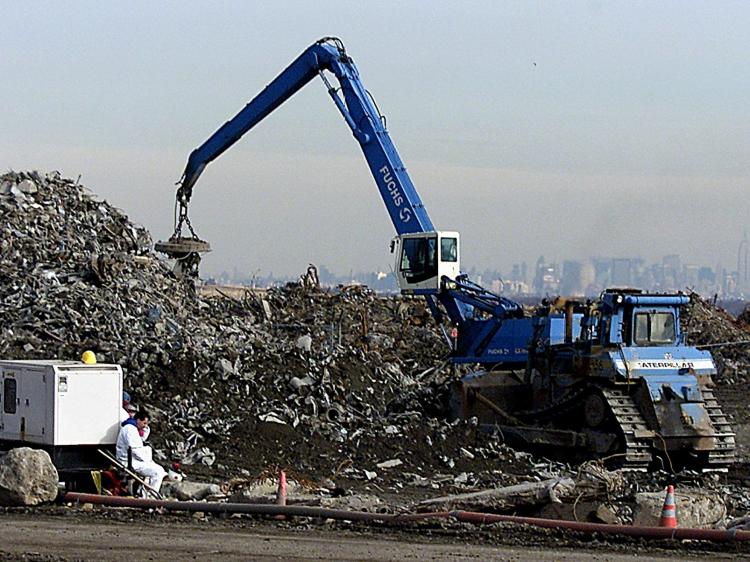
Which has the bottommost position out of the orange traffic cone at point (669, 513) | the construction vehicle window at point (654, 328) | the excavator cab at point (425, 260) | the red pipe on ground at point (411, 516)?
the red pipe on ground at point (411, 516)

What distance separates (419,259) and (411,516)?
1273 centimetres

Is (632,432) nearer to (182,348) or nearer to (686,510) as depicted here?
(686,510)

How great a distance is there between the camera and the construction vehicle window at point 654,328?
2198cm

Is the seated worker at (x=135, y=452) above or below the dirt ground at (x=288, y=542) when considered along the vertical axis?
above

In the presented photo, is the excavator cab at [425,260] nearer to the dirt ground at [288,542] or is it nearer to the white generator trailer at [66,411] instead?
the white generator trailer at [66,411]

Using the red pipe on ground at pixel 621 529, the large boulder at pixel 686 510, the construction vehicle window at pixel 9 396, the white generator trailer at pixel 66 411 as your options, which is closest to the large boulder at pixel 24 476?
the white generator trailer at pixel 66 411

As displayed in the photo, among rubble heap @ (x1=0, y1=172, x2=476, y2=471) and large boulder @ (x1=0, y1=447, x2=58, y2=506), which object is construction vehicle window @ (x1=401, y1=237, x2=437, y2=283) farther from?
large boulder @ (x1=0, y1=447, x2=58, y2=506)

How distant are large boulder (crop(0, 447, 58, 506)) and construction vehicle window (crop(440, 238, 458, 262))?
40.0 feet

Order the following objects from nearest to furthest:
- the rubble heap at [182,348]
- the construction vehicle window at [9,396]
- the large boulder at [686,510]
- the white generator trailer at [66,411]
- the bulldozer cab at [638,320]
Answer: the large boulder at [686,510] → the white generator trailer at [66,411] → the construction vehicle window at [9,396] → the rubble heap at [182,348] → the bulldozer cab at [638,320]

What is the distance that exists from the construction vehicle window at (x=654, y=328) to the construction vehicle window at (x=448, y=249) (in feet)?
17.1

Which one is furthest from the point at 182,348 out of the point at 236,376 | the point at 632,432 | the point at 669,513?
the point at 669,513

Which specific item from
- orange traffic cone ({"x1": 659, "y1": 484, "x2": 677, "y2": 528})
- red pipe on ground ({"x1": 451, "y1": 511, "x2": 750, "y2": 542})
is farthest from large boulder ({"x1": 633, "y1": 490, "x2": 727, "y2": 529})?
red pipe on ground ({"x1": 451, "y1": 511, "x2": 750, "y2": 542})

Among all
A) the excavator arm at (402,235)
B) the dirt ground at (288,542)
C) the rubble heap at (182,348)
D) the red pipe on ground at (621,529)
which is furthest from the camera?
the excavator arm at (402,235)

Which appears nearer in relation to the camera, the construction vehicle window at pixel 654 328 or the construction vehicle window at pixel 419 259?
the construction vehicle window at pixel 654 328
